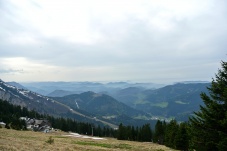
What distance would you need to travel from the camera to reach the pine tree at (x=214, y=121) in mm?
21266

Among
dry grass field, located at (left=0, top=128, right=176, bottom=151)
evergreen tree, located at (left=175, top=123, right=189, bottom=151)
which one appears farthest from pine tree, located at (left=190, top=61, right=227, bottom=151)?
evergreen tree, located at (left=175, top=123, right=189, bottom=151)

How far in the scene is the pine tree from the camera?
2127 centimetres

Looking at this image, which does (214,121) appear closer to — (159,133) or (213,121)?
(213,121)

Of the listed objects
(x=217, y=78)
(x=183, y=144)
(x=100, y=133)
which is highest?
(x=217, y=78)

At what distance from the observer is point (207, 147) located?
2248 cm

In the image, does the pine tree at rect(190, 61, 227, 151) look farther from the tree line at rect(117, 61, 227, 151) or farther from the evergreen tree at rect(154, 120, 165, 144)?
the evergreen tree at rect(154, 120, 165, 144)

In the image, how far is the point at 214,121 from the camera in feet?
71.1

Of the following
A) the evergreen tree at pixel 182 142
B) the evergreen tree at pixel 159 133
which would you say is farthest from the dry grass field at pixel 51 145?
the evergreen tree at pixel 159 133

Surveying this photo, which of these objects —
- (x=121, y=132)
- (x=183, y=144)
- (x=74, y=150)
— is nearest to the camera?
(x=74, y=150)

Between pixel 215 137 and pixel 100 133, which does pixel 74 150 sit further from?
pixel 100 133

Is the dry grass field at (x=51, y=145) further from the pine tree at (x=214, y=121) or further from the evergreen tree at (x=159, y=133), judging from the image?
the evergreen tree at (x=159, y=133)

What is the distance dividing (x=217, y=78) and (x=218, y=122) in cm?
442

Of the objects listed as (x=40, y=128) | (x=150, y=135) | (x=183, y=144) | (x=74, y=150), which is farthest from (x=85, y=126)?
(x=74, y=150)

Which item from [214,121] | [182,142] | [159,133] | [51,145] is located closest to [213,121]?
[214,121]
